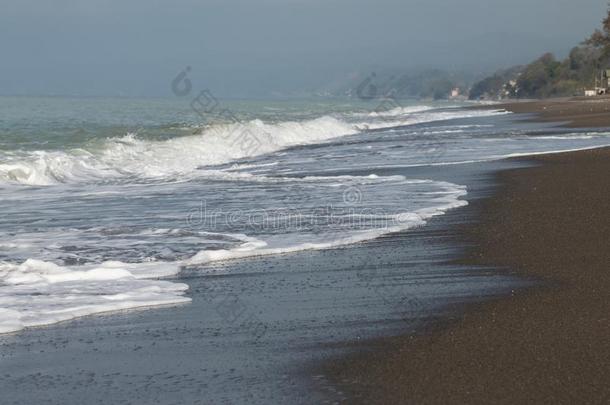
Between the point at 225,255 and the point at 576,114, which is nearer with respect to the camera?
the point at 225,255

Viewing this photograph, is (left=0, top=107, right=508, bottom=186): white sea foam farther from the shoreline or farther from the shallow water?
the shoreline

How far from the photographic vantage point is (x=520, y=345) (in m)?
5.62

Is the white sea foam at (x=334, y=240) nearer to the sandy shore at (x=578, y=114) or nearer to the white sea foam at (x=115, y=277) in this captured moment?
the white sea foam at (x=115, y=277)

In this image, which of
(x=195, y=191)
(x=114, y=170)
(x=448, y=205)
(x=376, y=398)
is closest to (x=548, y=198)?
(x=448, y=205)

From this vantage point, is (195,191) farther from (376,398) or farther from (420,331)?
(376,398)

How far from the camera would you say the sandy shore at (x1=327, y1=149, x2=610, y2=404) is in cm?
485

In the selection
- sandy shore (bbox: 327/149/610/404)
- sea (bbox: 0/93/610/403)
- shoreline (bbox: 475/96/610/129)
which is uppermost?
sea (bbox: 0/93/610/403)

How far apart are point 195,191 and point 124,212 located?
119 inches

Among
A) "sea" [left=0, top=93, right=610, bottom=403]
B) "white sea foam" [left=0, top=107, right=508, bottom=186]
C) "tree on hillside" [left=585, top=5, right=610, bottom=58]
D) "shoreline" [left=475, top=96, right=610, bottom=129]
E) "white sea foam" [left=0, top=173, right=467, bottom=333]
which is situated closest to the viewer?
"sea" [left=0, top=93, right=610, bottom=403]

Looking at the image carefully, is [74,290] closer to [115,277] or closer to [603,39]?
[115,277]

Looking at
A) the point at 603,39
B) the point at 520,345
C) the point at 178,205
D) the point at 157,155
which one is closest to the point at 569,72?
the point at 603,39

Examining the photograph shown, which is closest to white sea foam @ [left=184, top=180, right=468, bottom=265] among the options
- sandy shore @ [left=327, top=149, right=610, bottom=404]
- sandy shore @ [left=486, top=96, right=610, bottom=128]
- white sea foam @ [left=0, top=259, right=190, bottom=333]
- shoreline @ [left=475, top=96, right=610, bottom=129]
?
white sea foam @ [left=0, top=259, right=190, bottom=333]

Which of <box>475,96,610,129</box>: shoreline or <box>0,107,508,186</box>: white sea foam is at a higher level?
<box>0,107,508,186</box>: white sea foam

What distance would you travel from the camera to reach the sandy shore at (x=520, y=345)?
4.85m
